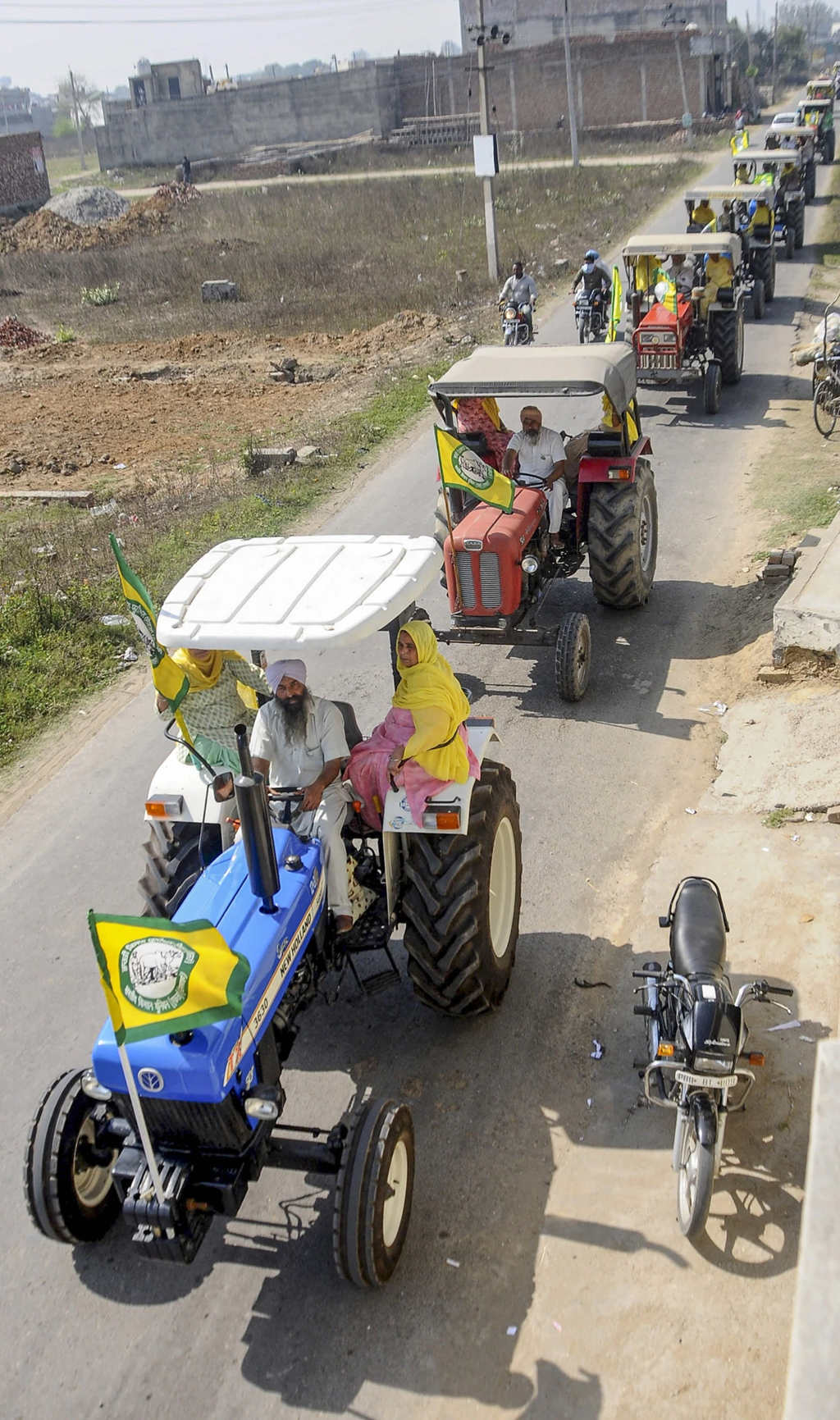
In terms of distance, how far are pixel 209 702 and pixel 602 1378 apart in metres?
3.60

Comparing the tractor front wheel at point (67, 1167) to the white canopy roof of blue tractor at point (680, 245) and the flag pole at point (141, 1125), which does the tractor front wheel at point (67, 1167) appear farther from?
the white canopy roof of blue tractor at point (680, 245)

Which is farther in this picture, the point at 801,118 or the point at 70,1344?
the point at 801,118

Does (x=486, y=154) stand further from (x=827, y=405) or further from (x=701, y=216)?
(x=827, y=405)

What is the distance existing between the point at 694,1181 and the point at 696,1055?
0.45 m

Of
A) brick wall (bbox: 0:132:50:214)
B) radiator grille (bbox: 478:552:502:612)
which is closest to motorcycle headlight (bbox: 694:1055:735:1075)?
radiator grille (bbox: 478:552:502:612)

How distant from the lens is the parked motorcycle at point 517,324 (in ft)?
63.2

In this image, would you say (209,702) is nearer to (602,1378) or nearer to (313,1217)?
(313,1217)

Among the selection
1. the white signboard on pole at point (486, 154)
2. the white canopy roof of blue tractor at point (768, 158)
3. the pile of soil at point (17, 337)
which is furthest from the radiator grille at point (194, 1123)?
the white canopy roof of blue tractor at point (768, 158)

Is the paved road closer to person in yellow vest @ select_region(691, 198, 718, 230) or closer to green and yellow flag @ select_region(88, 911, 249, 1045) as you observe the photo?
green and yellow flag @ select_region(88, 911, 249, 1045)

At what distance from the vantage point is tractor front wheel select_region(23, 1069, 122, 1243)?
4.48 metres

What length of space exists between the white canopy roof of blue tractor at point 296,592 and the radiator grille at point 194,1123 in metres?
1.71

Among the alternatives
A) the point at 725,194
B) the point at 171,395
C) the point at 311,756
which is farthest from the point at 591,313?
the point at 311,756

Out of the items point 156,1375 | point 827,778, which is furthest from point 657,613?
point 156,1375

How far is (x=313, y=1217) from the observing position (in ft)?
16.1
